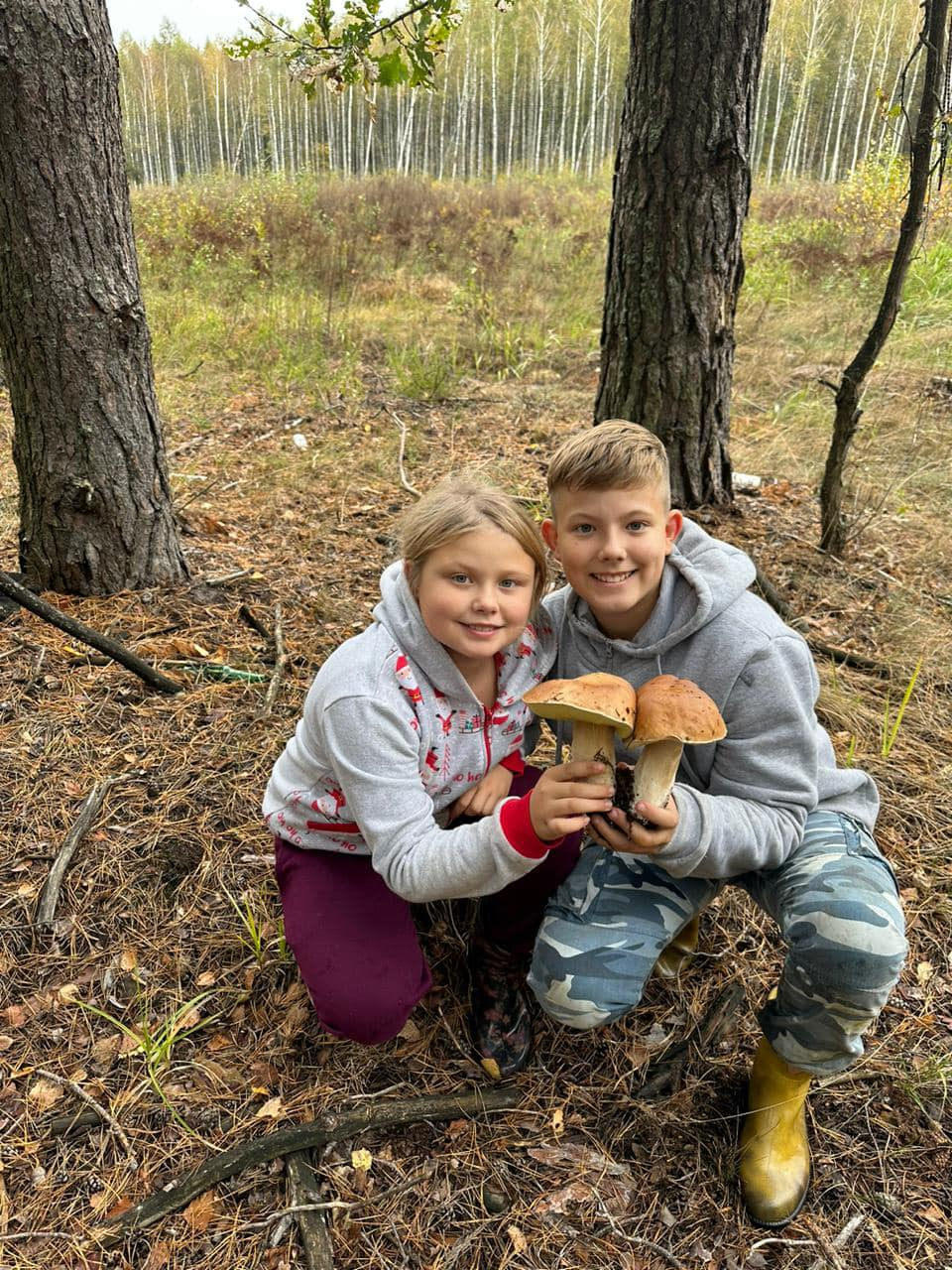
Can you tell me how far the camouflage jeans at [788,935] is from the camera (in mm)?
1724

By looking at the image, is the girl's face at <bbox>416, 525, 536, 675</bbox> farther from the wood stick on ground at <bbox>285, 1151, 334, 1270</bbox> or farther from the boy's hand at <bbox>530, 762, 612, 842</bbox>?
the wood stick on ground at <bbox>285, 1151, 334, 1270</bbox>

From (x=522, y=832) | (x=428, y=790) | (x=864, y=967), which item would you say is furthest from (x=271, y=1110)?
(x=864, y=967)

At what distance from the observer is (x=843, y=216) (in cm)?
1176

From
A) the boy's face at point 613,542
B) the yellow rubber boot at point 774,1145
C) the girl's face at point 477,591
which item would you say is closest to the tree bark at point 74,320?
the girl's face at point 477,591

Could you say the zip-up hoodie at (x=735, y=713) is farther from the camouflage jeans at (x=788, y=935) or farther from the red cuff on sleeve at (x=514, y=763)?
the red cuff on sleeve at (x=514, y=763)

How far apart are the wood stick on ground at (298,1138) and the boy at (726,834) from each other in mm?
326

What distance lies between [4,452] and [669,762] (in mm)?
5695

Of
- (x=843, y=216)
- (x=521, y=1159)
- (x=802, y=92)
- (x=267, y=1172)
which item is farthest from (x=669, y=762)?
(x=802, y=92)

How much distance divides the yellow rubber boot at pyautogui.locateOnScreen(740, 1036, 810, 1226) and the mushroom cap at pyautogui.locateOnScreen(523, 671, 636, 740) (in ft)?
3.28

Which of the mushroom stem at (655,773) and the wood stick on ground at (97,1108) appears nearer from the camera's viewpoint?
the mushroom stem at (655,773)

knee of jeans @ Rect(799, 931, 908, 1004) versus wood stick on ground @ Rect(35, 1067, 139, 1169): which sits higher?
knee of jeans @ Rect(799, 931, 908, 1004)

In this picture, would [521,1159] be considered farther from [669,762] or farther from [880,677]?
[880,677]

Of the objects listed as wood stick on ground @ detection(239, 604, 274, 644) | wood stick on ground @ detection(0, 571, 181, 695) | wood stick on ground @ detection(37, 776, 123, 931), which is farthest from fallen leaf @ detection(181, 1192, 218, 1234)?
wood stick on ground @ detection(239, 604, 274, 644)

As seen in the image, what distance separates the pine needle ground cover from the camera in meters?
1.70
